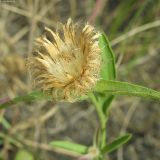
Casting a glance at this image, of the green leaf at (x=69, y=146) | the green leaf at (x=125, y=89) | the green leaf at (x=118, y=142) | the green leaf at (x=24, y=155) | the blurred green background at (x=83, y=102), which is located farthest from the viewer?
the blurred green background at (x=83, y=102)

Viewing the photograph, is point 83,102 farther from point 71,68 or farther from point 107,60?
point 71,68

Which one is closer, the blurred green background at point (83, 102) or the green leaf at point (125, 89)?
the green leaf at point (125, 89)

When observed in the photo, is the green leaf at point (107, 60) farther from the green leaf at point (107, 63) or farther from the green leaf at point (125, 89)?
the green leaf at point (125, 89)

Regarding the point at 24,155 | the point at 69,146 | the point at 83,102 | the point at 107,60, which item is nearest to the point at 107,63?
the point at 107,60

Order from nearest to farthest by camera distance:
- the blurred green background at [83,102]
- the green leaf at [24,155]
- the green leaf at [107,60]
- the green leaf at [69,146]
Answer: the green leaf at [107,60]
the green leaf at [69,146]
the green leaf at [24,155]
the blurred green background at [83,102]

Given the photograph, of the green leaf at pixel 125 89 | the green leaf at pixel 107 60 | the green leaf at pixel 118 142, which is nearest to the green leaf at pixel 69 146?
the green leaf at pixel 118 142

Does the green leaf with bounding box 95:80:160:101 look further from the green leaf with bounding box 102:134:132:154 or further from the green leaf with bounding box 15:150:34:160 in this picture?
the green leaf with bounding box 15:150:34:160

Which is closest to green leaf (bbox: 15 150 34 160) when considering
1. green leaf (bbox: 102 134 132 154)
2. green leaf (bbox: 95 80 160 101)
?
green leaf (bbox: 102 134 132 154)
